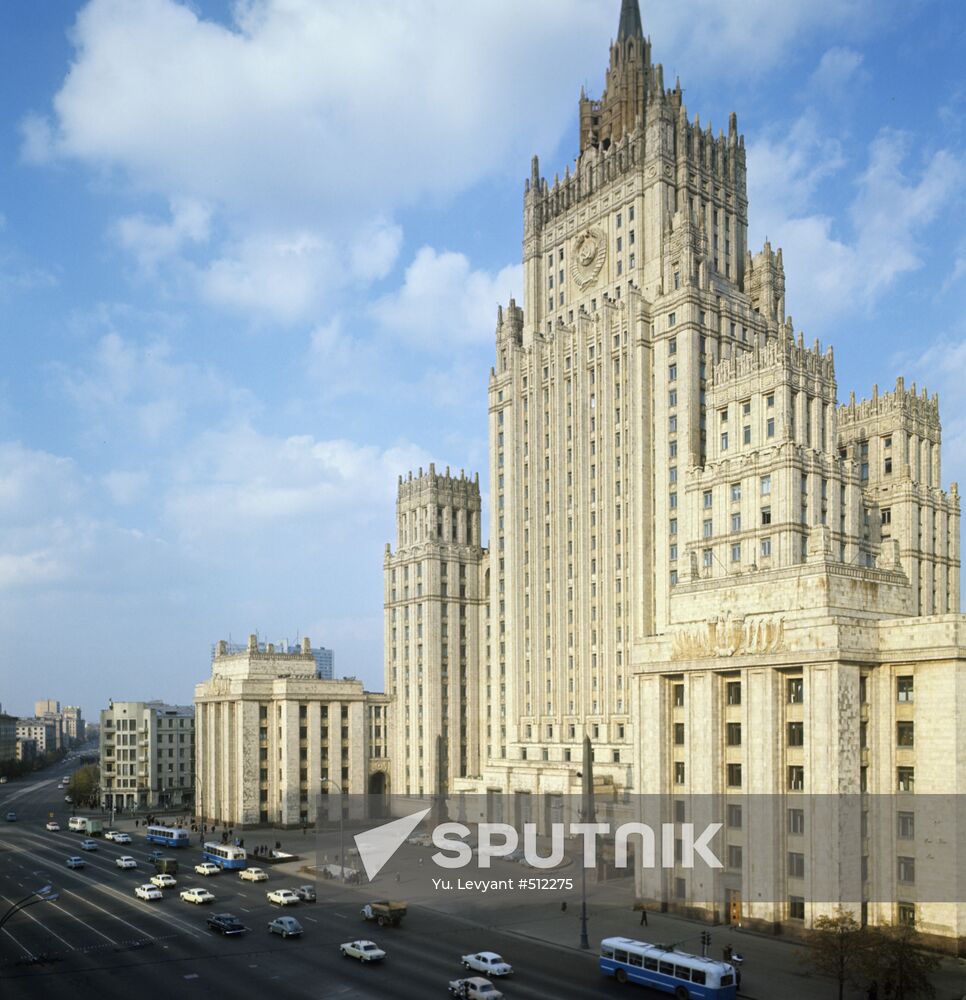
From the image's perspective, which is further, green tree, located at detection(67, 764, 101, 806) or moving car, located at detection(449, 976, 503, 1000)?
green tree, located at detection(67, 764, 101, 806)

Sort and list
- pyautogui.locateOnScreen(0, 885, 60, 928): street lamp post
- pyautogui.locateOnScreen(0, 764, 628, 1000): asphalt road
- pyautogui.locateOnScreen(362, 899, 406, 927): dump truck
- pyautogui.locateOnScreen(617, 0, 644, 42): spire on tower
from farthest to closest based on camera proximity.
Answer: pyautogui.locateOnScreen(617, 0, 644, 42): spire on tower < pyautogui.locateOnScreen(362, 899, 406, 927): dump truck < pyautogui.locateOnScreen(0, 764, 628, 1000): asphalt road < pyautogui.locateOnScreen(0, 885, 60, 928): street lamp post

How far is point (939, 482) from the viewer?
401 feet

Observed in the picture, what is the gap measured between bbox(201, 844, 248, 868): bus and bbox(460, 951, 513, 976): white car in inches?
1921

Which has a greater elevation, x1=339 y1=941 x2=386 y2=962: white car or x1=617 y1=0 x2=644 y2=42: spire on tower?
x1=617 y1=0 x2=644 y2=42: spire on tower

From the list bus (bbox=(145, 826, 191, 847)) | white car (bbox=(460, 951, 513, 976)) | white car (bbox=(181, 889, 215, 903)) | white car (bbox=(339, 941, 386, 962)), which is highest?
white car (bbox=(460, 951, 513, 976))

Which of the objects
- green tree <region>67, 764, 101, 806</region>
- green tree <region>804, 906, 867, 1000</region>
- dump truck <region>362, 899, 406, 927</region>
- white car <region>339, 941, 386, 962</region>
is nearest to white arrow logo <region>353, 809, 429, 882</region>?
dump truck <region>362, 899, 406, 927</region>

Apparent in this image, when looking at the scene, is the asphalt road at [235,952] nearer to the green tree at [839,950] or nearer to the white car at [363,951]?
the white car at [363,951]

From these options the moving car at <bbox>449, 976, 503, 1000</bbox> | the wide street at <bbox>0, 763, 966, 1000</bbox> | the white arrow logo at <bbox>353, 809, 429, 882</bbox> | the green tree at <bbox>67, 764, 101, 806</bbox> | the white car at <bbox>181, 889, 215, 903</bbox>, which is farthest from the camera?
the green tree at <bbox>67, 764, 101, 806</bbox>

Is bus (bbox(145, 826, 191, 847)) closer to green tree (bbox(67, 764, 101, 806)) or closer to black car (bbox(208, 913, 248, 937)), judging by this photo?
black car (bbox(208, 913, 248, 937))

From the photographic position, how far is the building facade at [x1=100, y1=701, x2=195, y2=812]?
185750mm

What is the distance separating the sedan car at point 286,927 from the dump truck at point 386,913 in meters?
6.35

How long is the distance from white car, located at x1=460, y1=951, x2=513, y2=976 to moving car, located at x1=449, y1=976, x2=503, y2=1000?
3.87 meters

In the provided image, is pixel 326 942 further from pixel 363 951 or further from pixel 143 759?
pixel 143 759

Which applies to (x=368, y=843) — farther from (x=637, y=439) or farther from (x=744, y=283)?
(x=744, y=283)
